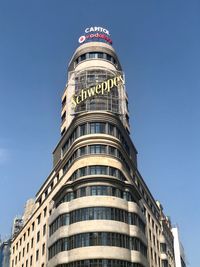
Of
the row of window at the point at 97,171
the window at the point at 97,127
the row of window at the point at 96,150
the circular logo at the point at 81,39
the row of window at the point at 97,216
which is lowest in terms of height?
the row of window at the point at 97,216

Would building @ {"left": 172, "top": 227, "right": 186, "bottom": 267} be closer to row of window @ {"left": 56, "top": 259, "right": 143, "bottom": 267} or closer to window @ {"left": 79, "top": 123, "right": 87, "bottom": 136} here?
row of window @ {"left": 56, "top": 259, "right": 143, "bottom": 267}

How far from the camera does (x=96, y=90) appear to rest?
6588cm

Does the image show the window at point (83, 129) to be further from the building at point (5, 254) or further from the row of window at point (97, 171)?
the building at point (5, 254)

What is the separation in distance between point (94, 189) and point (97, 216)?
388 cm

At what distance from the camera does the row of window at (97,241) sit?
2093 inches

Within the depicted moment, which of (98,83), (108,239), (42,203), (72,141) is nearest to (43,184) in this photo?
(42,203)

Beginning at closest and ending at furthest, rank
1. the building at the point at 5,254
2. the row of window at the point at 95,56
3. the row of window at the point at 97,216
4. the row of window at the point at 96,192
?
1. the row of window at the point at 97,216
2. the row of window at the point at 96,192
3. the row of window at the point at 95,56
4. the building at the point at 5,254

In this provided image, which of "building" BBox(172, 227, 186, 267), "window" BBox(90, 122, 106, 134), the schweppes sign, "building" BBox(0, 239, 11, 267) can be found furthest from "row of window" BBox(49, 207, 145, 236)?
"building" BBox(0, 239, 11, 267)

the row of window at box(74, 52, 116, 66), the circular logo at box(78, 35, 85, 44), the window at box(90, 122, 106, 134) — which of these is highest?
the circular logo at box(78, 35, 85, 44)

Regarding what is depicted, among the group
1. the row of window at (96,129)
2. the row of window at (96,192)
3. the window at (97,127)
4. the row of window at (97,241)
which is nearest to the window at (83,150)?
the row of window at (96,129)

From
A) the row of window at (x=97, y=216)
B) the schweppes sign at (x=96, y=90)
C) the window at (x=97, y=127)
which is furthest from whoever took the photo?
the schweppes sign at (x=96, y=90)

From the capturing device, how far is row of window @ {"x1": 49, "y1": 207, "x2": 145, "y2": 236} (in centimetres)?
5475

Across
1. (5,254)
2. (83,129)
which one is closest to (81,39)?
(83,129)

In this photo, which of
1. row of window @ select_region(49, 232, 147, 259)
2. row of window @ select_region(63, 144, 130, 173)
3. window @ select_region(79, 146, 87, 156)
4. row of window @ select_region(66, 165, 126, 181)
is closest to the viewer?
row of window @ select_region(49, 232, 147, 259)
